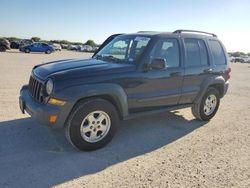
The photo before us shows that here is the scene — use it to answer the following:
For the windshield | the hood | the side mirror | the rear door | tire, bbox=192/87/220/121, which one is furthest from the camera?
tire, bbox=192/87/220/121

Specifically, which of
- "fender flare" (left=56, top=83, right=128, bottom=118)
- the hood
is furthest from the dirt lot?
the hood

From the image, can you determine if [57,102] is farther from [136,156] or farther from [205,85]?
[205,85]

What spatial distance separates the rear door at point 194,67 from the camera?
6039 mm

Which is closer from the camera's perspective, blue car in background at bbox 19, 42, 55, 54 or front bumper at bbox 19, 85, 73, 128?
front bumper at bbox 19, 85, 73, 128

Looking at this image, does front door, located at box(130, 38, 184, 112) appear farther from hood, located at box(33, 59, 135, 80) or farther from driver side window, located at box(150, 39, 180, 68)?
hood, located at box(33, 59, 135, 80)

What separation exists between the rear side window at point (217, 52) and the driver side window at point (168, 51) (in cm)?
132

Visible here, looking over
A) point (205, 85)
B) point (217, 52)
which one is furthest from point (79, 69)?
point (217, 52)

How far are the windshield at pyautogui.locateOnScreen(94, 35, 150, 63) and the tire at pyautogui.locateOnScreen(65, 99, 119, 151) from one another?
109 centimetres

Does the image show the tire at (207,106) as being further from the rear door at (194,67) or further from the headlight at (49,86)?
the headlight at (49,86)

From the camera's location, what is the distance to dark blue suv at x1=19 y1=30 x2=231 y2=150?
4434mm

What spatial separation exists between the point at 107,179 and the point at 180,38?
3.41 meters

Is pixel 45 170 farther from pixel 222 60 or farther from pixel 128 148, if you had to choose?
pixel 222 60

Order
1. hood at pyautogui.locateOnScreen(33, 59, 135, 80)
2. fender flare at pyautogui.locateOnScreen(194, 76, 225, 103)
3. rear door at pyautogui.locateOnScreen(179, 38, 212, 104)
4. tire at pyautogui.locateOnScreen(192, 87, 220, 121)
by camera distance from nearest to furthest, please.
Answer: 1. hood at pyautogui.locateOnScreen(33, 59, 135, 80)
2. rear door at pyautogui.locateOnScreen(179, 38, 212, 104)
3. fender flare at pyautogui.locateOnScreen(194, 76, 225, 103)
4. tire at pyautogui.locateOnScreen(192, 87, 220, 121)

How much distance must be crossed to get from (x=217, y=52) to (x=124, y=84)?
10.2ft
